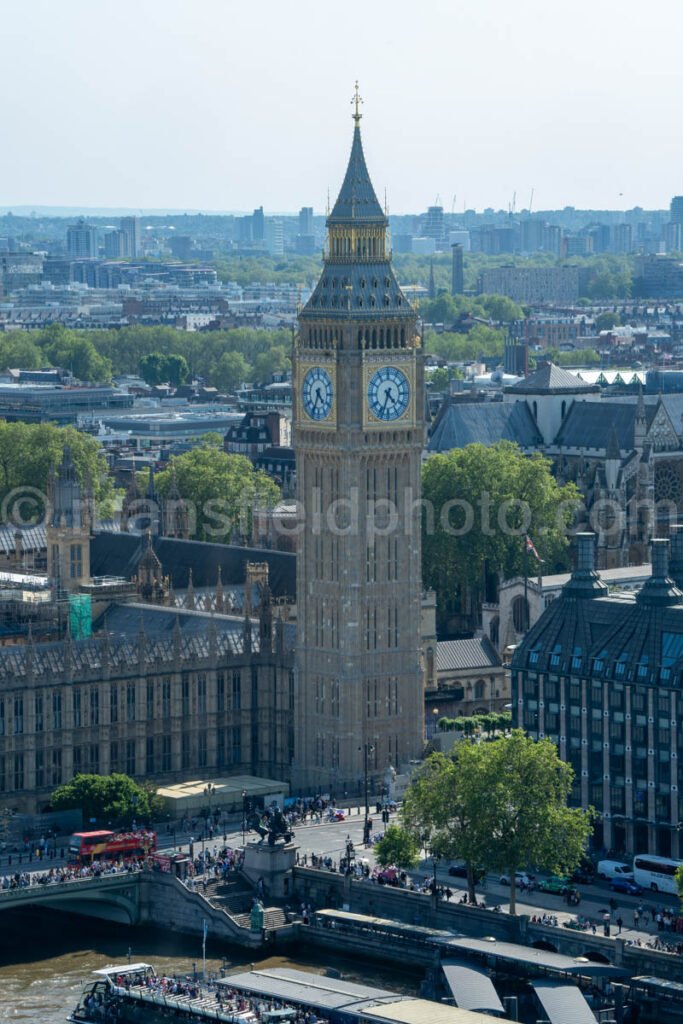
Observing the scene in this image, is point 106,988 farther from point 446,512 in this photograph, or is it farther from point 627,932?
point 446,512

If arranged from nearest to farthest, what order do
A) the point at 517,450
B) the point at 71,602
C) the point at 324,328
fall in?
1. the point at 324,328
2. the point at 71,602
3. the point at 517,450

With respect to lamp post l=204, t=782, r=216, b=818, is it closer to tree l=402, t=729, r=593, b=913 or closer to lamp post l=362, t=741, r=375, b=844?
lamp post l=362, t=741, r=375, b=844

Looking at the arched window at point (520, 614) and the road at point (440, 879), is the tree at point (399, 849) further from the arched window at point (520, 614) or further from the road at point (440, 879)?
the arched window at point (520, 614)

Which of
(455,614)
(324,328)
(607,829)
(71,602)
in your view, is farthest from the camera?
(455,614)

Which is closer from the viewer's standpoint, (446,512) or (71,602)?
(71,602)

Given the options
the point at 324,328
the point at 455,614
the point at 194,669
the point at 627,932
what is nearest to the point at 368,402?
the point at 324,328

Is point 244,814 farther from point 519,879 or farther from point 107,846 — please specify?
point 519,879

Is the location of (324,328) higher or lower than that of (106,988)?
higher
